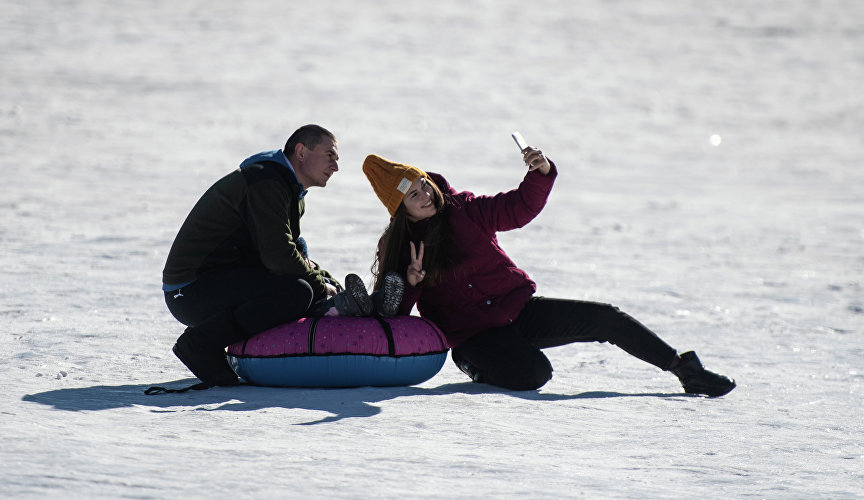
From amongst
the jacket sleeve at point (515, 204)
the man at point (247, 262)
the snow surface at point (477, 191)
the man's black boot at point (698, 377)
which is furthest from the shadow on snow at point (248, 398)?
the jacket sleeve at point (515, 204)

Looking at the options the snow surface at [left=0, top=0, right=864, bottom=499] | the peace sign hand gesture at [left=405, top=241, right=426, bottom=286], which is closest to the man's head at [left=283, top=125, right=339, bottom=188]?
the peace sign hand gesture at [left=405, top=241, right=426, bottom=286]

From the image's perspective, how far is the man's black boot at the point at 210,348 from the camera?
4530 mm

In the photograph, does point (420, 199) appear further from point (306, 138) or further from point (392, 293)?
point (306, 138)

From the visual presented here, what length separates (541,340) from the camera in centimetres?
506

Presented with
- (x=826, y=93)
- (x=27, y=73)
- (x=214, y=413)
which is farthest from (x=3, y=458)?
(x=826, y=93)

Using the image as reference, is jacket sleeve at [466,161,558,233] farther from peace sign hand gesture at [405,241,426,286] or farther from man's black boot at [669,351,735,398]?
man's black boot at [669,351,735,398]

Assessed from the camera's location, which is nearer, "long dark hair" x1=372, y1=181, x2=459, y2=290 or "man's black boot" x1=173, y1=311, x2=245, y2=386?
"man's black boot" x1=173, y1=311, x2=245, y2=386

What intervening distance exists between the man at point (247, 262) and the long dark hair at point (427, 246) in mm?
193

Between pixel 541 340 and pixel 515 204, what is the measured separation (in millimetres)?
703

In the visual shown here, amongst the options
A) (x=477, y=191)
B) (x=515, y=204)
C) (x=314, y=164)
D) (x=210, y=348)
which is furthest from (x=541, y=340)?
(x=477, y=191)

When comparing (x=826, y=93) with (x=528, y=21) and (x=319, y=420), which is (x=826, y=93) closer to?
(x=528, y=21)

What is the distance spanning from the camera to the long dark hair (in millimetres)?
4750

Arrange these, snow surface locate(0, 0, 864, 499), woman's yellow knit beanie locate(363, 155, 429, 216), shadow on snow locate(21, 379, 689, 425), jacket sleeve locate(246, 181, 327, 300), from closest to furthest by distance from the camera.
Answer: snow surface locate(0, 0, 864, 499), shadow on snow locate(21, 379, 689, 425), jacket sleeve locate(246, 181, 327, 300), woman's yellow knit beanie locate(363, 155, 429, 216)

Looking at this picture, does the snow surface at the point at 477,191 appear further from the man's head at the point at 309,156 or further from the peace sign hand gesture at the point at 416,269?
the man's head at the point at 309,156
